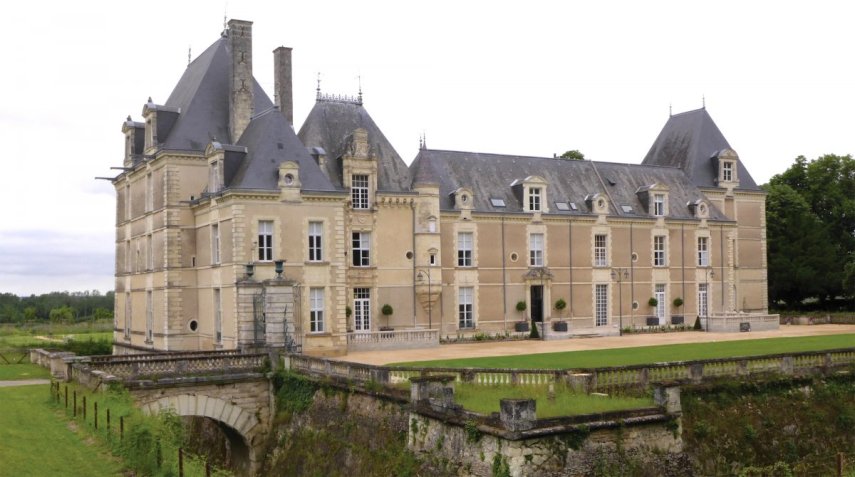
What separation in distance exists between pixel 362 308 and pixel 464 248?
603cm

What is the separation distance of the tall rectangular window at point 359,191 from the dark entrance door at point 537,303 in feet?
33.0

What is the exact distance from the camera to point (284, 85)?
114 feet

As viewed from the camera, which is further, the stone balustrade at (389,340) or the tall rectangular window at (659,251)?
the tall rectangular window at (659,251)

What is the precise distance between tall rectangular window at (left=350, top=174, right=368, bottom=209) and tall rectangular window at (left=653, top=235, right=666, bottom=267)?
16959 mm

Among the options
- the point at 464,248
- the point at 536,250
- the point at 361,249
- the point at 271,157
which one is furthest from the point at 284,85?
the point at 536,250

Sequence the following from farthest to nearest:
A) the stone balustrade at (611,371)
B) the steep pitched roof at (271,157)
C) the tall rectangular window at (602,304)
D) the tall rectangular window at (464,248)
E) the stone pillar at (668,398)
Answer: the tall rectangular window at (602,304), the tall rectangular window at (464,248), the steep pitched roof at (271,157), the stone balustrade at (611,371), the stone pillar at (668,398)

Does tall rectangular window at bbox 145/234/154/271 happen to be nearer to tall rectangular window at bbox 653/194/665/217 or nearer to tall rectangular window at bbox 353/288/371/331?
tall rectangular window at bbox 353/288/371/331

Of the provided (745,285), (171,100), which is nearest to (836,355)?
(745,285)

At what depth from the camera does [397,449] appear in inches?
749

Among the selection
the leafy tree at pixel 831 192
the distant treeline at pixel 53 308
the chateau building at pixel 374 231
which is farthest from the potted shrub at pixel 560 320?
the distant treeline at pixel 53 308

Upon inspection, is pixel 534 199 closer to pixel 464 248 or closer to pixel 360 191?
pixel 464 248

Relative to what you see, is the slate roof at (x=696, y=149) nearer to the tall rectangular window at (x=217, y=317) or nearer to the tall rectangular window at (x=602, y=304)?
the tall rectangular window at (x=602, y=304)

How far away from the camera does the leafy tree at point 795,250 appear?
5072cm

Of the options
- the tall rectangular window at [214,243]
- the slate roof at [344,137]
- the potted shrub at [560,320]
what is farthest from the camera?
the potted shrub at [560,320]
